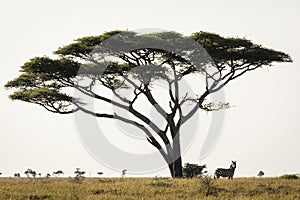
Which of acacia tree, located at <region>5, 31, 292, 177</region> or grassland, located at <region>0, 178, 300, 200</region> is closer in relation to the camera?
grassland, located at <region>0, 178, 300, 200</region>

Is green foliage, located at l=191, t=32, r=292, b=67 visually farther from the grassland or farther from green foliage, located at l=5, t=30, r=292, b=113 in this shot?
the grassland

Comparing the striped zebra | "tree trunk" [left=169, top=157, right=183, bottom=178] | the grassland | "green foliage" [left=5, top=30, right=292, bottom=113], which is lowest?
the grassland

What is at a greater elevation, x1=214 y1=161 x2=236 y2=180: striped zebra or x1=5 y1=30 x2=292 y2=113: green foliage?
x1=5 y1=30 x2=292 y2=113: green foliage

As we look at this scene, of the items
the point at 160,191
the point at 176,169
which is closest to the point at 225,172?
the point at 176,169

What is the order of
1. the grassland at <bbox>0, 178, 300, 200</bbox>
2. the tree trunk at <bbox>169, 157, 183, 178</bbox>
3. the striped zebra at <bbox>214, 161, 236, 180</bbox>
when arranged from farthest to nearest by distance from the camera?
the tree trunk at <bbox>169, 157, 183, 178</bbox> < the striped zebra at <bbox>214, 161, 236, 180</bbox> < the grassland at <bbox>0, 178, 300, 200</bbox>

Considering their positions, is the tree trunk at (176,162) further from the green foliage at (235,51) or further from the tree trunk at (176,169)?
the green foliage at (235,51)

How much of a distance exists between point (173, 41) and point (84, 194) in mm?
16031

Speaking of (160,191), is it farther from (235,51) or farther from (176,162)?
(235,51)

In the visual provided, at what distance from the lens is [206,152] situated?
3456 centimetres

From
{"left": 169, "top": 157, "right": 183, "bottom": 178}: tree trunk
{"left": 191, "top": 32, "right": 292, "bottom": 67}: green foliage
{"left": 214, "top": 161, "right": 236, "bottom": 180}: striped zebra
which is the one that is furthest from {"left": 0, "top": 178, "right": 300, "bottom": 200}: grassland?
{"left": 191, "top": 32, "right": 292, "bottom": 67}: green foliage

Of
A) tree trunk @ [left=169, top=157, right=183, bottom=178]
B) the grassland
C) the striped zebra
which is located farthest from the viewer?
tree trunk @ [left=169, top=157, right=183, bottom=178]

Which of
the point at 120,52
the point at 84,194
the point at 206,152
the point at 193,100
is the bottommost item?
the point at 84,194

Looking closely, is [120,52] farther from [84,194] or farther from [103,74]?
[84,194]

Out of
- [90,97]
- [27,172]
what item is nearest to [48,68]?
[90,97]
